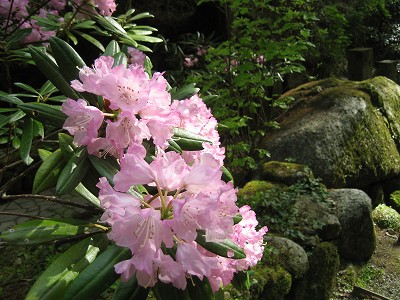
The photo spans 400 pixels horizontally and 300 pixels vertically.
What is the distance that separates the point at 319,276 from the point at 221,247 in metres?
2.26

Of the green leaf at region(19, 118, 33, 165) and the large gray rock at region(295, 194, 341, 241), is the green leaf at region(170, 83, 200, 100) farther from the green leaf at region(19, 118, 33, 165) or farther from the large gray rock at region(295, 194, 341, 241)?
the large gray rock at region(295, 194, 341, 241)

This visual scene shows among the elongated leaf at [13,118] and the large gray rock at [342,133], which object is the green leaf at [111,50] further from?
the large gray rock at [342,133]

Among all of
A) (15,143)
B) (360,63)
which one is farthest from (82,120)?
(360,63)

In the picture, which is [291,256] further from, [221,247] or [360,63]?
[360,63]

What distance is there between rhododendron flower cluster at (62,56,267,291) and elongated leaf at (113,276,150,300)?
24mm

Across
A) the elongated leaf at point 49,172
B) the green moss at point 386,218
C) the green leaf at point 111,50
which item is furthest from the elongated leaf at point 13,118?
the green moss at point 386,218

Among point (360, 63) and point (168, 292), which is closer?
point (168, 292)

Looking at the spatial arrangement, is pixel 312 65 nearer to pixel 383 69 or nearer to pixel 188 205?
pixel 383 69

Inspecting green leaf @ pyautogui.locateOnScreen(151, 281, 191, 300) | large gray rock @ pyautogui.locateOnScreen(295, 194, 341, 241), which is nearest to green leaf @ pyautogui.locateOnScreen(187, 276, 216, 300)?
green leaf @ pyautogui.locateOnScreen(151, 281, 191, 300)

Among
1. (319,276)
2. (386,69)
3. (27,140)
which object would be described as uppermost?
(27,140)

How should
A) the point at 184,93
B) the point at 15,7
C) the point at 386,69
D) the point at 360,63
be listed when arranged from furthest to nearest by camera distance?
the point at 386,69
the point at 360,63
the point at 15,7
the point at 184,93

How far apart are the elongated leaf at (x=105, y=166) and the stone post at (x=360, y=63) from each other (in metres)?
5.28

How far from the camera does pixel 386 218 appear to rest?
4277mm

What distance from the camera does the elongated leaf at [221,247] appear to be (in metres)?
0.80
